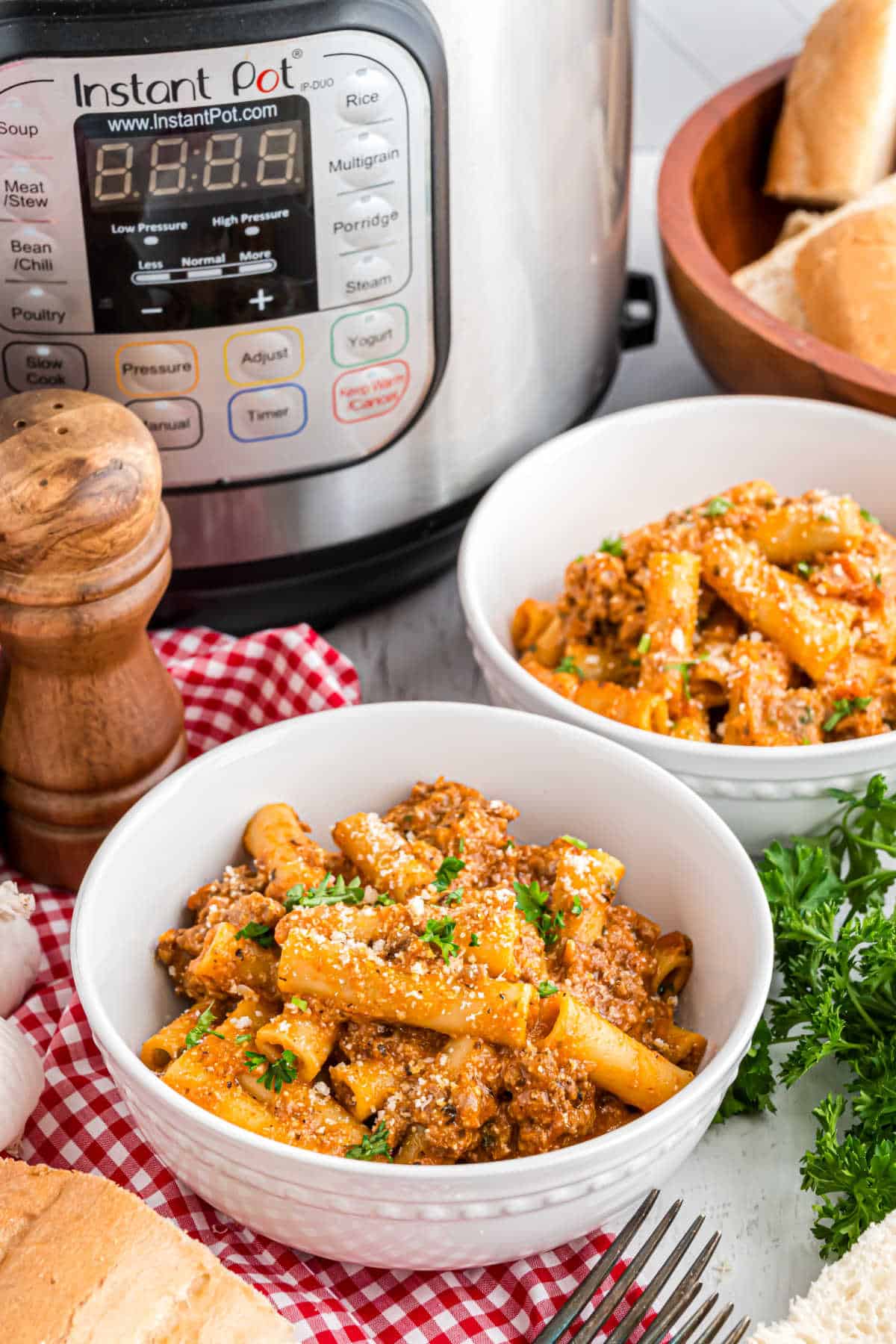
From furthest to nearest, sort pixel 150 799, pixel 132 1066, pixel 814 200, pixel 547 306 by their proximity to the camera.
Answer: pixel 814 200, pixel 547 306, pixel 150 799, pixel 132 1066

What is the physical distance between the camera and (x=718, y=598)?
1.01m

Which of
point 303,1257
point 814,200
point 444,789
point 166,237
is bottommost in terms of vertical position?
point 303,1257

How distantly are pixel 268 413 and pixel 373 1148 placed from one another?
1.50 feet

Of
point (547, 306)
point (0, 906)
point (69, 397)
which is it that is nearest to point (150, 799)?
point (0, 906)

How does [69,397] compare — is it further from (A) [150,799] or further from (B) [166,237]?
(A) [150,799]

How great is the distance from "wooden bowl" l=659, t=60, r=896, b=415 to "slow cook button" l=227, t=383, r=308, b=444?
1.15 feet

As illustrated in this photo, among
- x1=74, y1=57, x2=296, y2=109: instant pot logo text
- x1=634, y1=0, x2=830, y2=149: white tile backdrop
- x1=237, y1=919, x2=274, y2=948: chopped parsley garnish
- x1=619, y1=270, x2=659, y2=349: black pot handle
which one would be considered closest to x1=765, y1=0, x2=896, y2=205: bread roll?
x1=619, y1=270, x2=659, y2=349: black pot handle

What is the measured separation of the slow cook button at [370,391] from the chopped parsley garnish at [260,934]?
1.13 ft

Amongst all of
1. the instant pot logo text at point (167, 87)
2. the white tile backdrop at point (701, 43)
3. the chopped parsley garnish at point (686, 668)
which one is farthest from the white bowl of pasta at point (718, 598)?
the white tile backdrop at point (701, 43)

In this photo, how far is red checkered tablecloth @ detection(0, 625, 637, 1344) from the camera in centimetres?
73

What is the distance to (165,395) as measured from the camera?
0.94m

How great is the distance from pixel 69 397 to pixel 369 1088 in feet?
1.30

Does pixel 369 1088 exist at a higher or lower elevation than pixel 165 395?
lower

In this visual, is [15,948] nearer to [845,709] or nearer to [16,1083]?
[16,1083]
